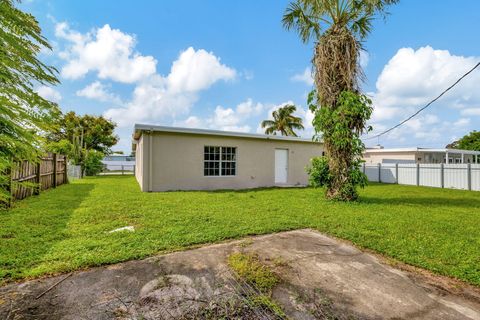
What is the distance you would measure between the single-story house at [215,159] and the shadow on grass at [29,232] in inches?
149

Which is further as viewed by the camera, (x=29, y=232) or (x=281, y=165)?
(x=281, y=165)

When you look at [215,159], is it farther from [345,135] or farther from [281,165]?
[345,135]

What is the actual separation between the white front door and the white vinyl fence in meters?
8.17

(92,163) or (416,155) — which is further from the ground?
(416,155)

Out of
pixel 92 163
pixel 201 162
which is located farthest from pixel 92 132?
pixel 201 162

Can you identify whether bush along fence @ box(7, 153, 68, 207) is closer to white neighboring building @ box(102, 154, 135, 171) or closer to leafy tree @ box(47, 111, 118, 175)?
leafy tree @ box(47, 111, 118, 175)

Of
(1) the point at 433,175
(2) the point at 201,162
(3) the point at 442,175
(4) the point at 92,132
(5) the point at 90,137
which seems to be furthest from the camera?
(4) the point at 92,132

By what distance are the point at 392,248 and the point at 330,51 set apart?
647 centimetres

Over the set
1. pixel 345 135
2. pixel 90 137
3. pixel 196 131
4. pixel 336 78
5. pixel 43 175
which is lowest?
pixel 43 175

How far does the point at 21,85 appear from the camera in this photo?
1.12 m

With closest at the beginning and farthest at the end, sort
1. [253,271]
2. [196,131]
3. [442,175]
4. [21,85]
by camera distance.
→ [21,85] < [253,271] < [196,131] < [442,175]

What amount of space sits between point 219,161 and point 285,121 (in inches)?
681

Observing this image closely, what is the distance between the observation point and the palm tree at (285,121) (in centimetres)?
2781

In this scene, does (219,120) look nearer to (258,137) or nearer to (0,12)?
(258,137)
